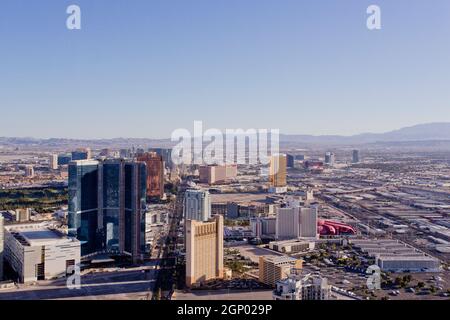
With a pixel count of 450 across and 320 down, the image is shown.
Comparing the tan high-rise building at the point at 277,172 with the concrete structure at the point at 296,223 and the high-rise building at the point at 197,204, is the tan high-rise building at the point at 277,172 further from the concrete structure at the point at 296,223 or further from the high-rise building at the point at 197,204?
the high-rise building at the point at 197,204

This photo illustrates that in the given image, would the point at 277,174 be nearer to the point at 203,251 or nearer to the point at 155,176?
the point at 155,176

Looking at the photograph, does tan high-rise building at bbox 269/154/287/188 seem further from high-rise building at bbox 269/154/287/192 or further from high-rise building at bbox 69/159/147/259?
high-rise building at bbox 69/159/147/259

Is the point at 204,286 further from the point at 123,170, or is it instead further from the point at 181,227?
the point at 181,227

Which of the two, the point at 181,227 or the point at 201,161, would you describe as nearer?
the point at 181,227

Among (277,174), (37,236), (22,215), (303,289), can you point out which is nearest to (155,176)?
(22,215)

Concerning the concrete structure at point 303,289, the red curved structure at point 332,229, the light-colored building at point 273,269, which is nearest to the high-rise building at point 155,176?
the red curved structure at point 332,229
